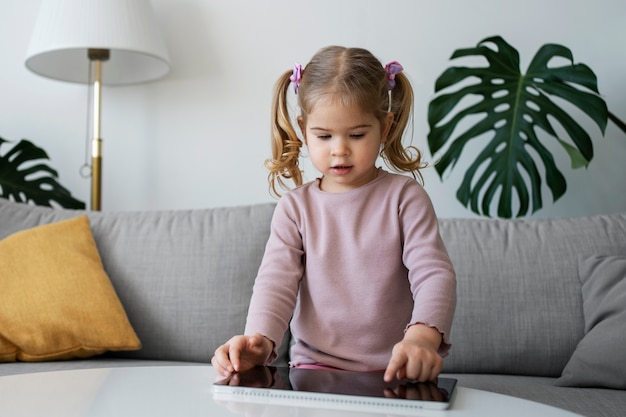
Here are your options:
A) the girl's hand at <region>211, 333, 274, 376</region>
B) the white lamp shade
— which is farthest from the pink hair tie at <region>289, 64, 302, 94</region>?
the white lamp shade

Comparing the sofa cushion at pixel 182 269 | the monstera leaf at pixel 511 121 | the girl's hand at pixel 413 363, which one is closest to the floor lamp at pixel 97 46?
the sofa cushion at pixel 182 269

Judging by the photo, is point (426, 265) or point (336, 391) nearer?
point (336, 391)

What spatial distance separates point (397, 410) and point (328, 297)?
50 centimetres

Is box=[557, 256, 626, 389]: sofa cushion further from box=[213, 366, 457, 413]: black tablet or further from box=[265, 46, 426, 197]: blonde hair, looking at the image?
box=[213, 366, 457, 413]: black tablet

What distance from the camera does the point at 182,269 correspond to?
1983 mm

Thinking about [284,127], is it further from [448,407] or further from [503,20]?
[503,20]

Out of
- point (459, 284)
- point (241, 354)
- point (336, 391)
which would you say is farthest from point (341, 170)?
point (459, 284)

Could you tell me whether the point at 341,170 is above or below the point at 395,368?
above

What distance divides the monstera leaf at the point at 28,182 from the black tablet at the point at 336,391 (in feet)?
5.96

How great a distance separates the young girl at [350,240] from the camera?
1.21 meters

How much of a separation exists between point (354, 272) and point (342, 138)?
22cm

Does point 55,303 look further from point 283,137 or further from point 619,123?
point 619,123

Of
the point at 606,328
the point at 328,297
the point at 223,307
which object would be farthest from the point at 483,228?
the point at 328,297

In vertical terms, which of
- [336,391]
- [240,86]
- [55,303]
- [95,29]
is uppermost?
[95,29]
